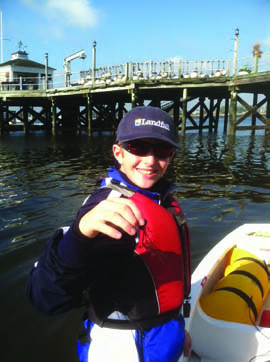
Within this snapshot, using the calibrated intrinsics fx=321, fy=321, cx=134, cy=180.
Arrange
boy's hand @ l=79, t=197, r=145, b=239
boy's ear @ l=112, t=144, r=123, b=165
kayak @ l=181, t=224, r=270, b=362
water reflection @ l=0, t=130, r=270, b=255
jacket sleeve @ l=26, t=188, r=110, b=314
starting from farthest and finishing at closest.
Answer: water reflection @ l=0, t=130, r=270, b=255
kayak @ l=181, t=224, r=270, b=362
boy's ear @ l=112, t=144, r=123, b=165
jacket sleeve @ l=26, t=188, r=110, b=314
boy's hand @ l=79, t=197, r=145, b=239

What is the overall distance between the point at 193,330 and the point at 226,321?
24cm

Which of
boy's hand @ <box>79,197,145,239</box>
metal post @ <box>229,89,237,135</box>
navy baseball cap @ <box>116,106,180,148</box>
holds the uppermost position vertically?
metal post @ <box>229,89,237,135</box>

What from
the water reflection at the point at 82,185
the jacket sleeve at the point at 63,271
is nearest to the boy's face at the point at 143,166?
the jacket sleeve at the point at 63,271

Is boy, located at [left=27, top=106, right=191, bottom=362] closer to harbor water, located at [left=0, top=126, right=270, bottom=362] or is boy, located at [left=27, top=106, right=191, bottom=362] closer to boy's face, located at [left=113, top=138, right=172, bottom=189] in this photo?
boy's face, located at [left=113, top=138, right=172, bottom=189]

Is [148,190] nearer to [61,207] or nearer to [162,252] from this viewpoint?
[162,252]

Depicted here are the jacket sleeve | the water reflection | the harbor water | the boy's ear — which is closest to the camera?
A: the jacket sleeve

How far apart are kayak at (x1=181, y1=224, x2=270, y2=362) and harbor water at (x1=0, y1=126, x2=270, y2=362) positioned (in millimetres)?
1220

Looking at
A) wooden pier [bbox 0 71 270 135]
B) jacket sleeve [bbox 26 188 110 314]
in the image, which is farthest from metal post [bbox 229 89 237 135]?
jacket sleeve [bbox 26 188 110 314]

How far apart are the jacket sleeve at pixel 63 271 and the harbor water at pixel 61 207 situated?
188 centimetres

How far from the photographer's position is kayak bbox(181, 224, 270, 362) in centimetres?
216

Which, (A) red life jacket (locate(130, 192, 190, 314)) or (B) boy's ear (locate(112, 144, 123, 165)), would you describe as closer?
(A) red life jacket (locate(130, 192, 190, 314))

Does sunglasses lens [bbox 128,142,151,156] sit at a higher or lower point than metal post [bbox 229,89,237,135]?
lower

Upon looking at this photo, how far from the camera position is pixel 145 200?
56.7 inches

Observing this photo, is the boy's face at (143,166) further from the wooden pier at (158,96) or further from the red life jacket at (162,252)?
the wooden pier at (158,96)
